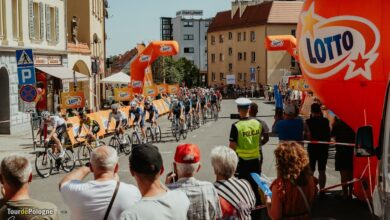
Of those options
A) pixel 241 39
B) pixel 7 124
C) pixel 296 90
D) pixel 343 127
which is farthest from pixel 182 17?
pixel 343 127

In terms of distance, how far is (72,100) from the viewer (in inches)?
1045

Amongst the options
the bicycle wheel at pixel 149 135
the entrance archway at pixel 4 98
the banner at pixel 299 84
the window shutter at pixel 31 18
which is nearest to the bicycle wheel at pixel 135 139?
the bicycle wheel at pixel 149 135

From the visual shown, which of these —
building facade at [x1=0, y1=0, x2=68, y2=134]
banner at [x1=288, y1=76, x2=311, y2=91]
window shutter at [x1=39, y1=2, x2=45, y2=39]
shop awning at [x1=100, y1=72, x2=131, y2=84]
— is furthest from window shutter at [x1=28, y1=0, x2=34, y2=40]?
shop awning at [x1=100, y1=72, x2=131, y2=84]

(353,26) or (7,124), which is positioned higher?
(353,26)

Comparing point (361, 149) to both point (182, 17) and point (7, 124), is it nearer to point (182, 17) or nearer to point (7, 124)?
point (7, 124)

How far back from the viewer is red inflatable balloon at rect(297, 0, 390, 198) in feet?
32.2

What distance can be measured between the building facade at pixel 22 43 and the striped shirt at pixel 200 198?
19.7 m

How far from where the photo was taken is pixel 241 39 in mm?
92188

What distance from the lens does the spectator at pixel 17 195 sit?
463 centimetres

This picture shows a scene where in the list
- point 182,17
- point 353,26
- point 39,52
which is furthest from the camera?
point 182,17

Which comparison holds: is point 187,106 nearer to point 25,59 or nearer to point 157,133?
point 157,133

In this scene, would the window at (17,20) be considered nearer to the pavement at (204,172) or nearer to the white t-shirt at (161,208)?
the pavement at (204,172)

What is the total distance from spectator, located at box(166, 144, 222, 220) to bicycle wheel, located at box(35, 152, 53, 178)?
11089 millimetres

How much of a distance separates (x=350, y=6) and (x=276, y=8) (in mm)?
77355
